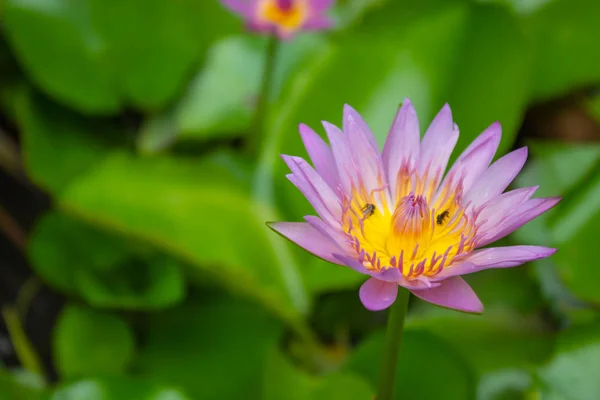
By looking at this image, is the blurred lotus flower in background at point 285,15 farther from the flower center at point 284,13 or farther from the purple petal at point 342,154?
the purple petal at point 342,154

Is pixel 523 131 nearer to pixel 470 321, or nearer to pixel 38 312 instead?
pixel 470 321

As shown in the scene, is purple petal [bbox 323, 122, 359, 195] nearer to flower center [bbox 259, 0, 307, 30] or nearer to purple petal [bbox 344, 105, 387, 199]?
purple petal [bbox 344, 105, 387, 199]

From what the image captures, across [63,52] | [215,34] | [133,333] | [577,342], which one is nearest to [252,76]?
[215,34]

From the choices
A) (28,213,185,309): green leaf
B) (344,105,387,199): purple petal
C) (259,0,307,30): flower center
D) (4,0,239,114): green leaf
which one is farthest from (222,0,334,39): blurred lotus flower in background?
(344,105,387,199): purple petal

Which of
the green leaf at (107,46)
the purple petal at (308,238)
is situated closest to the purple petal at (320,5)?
the green leaf at (107,46)

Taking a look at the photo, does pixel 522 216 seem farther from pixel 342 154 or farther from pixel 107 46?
pixel 107 46
